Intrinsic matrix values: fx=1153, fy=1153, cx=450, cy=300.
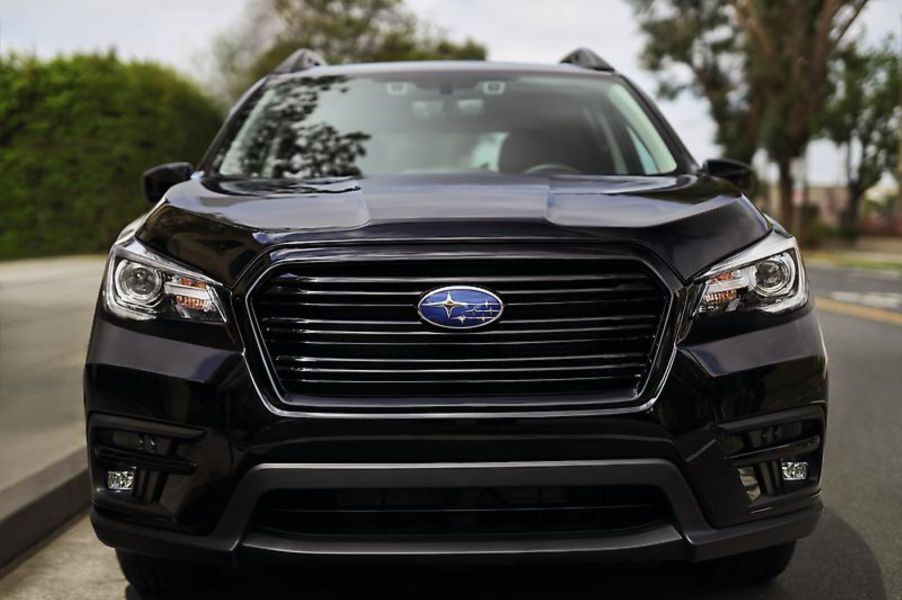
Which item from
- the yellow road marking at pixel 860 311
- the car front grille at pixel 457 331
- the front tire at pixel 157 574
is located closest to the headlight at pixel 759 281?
the car front grille at pixel 457 331

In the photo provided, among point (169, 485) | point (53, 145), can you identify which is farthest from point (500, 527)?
point (53, 145)

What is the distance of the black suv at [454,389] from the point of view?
2787mm

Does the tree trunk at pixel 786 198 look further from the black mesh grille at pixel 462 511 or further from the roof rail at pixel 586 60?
the black mesh grille at pixel 462 511

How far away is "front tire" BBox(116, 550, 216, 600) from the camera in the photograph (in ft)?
11.0

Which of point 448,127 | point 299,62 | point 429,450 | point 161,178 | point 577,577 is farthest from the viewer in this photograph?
point 299,62

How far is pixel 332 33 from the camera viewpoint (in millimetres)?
45219

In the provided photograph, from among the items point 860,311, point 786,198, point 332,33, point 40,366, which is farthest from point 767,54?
point 40,366

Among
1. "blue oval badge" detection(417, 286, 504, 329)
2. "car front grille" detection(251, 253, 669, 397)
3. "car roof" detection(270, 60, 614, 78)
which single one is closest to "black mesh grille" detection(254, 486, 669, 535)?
"car front grille" detection(251, 253, 669, 397)

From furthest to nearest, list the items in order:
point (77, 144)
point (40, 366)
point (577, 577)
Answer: point (77, 144), point (40, 366), point (577, 577)

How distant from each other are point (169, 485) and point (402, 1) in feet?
152

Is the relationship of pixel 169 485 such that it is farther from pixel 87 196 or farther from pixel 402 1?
pixel 402 1

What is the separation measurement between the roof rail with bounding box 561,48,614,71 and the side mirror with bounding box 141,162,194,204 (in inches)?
73.2

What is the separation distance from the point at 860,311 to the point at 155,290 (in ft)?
37.5

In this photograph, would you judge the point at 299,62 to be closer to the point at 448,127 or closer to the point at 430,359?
the point at 448,127
